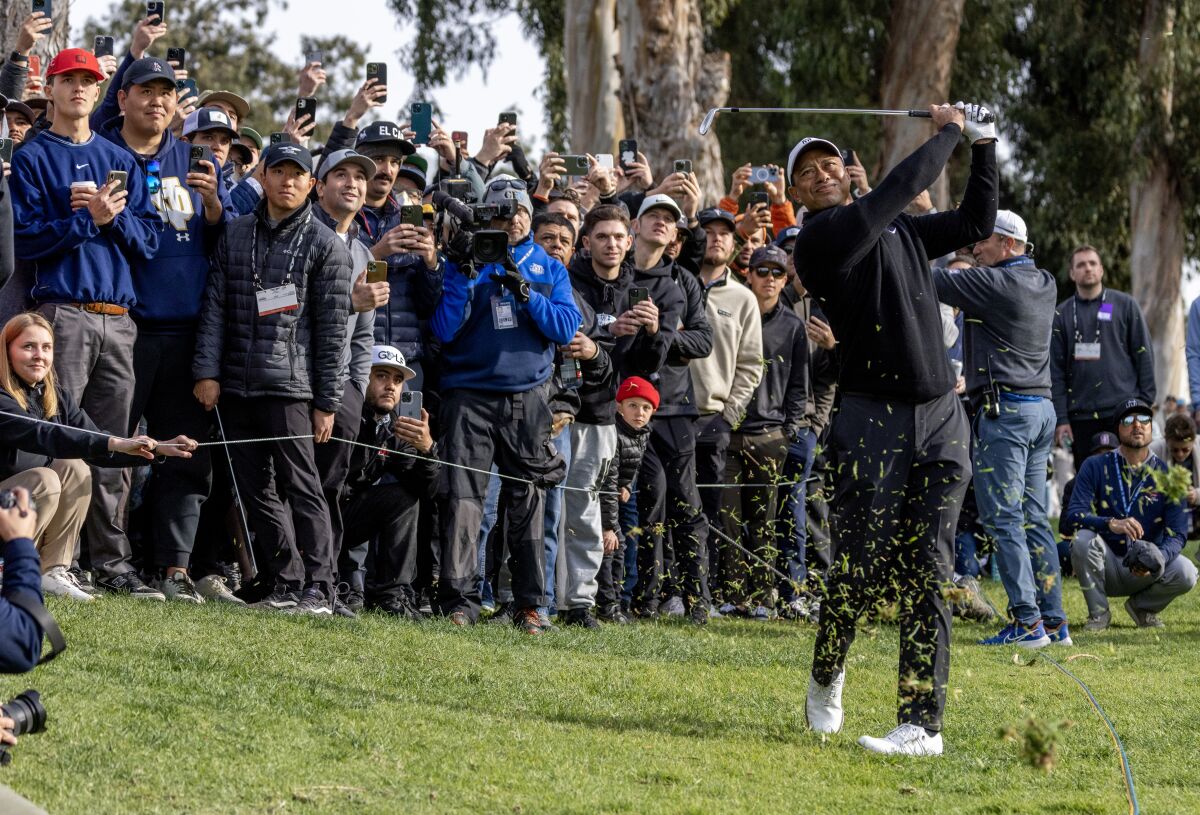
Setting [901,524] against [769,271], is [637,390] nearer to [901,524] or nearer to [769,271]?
[769,271]

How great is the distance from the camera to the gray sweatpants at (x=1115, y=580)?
37.3 ft

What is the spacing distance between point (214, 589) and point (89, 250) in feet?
6.41

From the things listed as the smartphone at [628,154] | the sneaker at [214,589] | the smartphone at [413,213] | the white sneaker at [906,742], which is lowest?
the white sneaker at [906,742]

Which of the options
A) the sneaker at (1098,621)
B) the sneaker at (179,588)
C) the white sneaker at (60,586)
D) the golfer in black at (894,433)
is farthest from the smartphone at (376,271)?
the sneaker at (1098,621)

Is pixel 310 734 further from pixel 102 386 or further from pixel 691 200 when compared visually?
pixel 691 200

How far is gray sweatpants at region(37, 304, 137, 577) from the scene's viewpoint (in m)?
8.42

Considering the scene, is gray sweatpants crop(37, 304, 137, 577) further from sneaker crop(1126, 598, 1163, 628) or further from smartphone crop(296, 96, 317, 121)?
sneaker crop(1126, 598, 1163, 628)

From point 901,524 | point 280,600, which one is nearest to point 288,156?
point 280,600

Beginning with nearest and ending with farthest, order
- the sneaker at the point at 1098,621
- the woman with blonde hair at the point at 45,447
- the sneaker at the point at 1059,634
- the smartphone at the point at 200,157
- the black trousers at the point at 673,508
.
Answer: the woman with blonde hair at the point at 45,447 < the smartphone at the point at 200,157 < the sneaker at the point at 1059,634 < the black trousers at the point at 673,508 < the sneaker at the point at 1098,621

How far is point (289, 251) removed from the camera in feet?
29.1

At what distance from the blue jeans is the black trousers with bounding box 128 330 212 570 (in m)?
4.72

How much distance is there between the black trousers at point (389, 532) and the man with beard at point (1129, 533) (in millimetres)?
4774

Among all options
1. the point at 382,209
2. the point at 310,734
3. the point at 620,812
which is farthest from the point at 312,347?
the point at 620,812

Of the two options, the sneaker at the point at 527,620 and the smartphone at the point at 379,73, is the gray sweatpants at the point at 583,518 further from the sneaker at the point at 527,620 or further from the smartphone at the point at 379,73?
the smartphone at the point at 379,73
